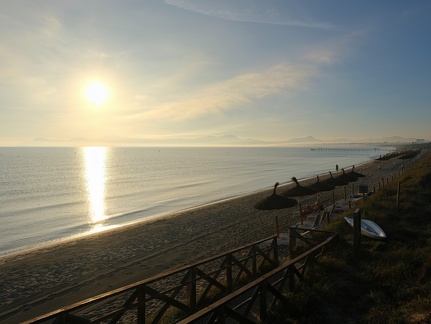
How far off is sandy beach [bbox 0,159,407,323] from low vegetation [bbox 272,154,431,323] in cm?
795

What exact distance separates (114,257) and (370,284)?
43.0 ft

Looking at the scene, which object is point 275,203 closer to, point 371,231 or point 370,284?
point 371,231

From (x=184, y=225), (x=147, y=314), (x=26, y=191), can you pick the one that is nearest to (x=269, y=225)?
(x=184, y=225)

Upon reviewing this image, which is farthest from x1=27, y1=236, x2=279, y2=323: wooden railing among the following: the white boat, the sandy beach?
the white boat

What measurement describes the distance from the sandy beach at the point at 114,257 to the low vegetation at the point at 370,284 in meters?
7.95

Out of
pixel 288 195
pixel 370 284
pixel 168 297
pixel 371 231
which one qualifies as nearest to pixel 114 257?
pixel 288 195

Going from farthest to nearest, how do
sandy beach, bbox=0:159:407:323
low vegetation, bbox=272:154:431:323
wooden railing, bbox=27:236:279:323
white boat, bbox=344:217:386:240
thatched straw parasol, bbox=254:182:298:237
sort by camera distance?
1. thatched straw parasol, bbox=254:182:298:237
2. sandy beach, bbox=0:159:407:323
3. white boat, bbox=344:217:386:240
4. low vegetation, bbox=272:154:431:323
5. wooden railing, bbox=27:236:279:323

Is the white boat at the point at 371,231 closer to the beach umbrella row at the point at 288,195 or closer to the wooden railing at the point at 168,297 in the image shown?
the beach umbrella row at the point at 288,195

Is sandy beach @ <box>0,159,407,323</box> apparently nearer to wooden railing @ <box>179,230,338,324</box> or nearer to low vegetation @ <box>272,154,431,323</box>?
wooden railing @ <box>179,230,338,324</box>

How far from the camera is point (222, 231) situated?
20.7 metres

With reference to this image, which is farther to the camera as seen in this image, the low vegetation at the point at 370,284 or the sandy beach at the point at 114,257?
the sandy beach at the point at 114,257

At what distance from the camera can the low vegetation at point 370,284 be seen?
20.3 ft

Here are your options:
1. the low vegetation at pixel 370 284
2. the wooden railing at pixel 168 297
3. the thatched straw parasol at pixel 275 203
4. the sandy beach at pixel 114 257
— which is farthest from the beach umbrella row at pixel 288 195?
the sandy beach at pixel 114 257

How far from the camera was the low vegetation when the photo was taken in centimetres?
619
